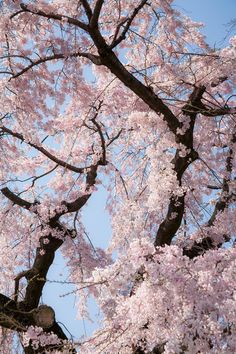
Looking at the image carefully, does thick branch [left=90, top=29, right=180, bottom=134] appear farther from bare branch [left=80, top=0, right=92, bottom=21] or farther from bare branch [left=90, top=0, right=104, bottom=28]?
bare branch [left=80, top=0, right=92, bottom=21]

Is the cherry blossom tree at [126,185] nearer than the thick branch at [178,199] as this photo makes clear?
Yes

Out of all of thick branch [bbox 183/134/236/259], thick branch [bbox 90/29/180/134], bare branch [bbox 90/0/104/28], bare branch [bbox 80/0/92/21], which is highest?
bare branch [bbox 80/0/92/21]

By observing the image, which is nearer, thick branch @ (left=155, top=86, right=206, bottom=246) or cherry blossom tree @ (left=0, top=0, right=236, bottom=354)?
cherry blossom tree @ (left=0, top=0, right=236, bottom=354)

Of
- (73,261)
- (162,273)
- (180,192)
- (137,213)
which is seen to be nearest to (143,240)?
(162,273)

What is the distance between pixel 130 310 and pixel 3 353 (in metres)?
3.54

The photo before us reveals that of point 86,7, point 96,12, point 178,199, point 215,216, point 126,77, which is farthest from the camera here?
point 215,216

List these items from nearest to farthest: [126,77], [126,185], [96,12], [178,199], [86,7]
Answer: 1. [96,12]
2. [86,7]
3. [126,77]
4. [178,199]
5. [126,185]

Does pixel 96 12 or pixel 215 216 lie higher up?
pixel 96 12

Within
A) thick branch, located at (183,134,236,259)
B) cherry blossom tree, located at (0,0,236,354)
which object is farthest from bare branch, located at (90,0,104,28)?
thick branch, located at (183,134,236,259)

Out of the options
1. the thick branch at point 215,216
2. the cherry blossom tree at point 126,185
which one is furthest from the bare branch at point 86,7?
the thick branch at point 215,216

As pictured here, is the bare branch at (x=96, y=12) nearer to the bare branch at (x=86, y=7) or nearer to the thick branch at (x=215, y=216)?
the bare branch at (x=86, y=7)

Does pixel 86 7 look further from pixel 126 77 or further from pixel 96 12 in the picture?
pixel 126 77

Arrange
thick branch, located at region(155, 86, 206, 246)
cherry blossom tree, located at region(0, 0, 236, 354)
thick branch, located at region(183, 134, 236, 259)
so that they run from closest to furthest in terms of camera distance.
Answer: cherry blossom tree, located at region(0, 0, 236, 354) < thick branch, located at region(155, 86, 206, 246) < thick branch, located at region(183, 134, 236, 259)

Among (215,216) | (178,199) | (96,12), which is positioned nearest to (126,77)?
(96,12)
